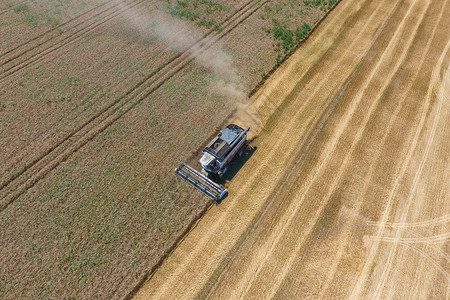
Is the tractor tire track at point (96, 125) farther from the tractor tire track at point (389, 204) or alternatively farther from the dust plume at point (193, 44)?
the tractor tire track at point (389, 204)

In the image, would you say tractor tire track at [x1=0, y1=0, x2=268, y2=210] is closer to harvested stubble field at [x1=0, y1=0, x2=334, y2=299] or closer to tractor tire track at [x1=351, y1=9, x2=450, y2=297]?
harvested stubble field at [x1=0, y1=0, x2=334, y2=299]

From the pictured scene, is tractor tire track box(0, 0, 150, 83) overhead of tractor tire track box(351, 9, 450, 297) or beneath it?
overhead

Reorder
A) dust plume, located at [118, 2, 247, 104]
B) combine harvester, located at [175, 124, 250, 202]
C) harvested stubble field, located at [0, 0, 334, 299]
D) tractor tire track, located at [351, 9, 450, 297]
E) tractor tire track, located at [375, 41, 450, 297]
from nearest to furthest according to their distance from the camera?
tractor tire track, located at [351, 9, 450, 297] → tractor tire track, located at [375, 41, 450, 297] → harvested stubble field, located at [0, 0, 334, 299] → combine harvester, located at [175, 124, 250, 202] → dust plume, located at [118, 2, 247, 104]

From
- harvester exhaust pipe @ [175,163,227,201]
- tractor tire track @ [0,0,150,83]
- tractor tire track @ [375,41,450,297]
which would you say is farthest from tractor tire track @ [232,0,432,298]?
tractor tire track @ [0,0,150,83]

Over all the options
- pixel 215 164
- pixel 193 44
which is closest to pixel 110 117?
pixel 215 164

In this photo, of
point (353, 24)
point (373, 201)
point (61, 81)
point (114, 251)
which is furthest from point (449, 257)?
point (61, 81)

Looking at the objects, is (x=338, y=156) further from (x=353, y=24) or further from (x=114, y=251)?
(x=353, y=24)
